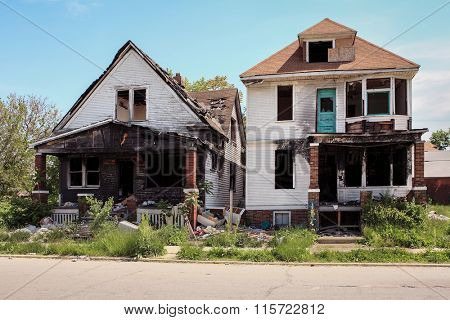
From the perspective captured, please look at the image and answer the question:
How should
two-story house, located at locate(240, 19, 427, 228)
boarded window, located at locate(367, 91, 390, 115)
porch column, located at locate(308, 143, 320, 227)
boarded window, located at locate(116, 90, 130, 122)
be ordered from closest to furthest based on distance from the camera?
porch column, located at locate(308, 143, 320, 227) → two-story house, located at locate(240, 19, 427, 228) → boarded window, located at locate(367, 91, 390, 115) → boarded window, located at locate(116, 90, 130, 122)

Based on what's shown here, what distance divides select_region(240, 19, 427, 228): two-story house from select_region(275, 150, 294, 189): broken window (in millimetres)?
47

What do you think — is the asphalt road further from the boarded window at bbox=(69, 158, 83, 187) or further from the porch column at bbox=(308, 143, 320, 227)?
the boarded window at bbox=(69, 158, 83, 187)

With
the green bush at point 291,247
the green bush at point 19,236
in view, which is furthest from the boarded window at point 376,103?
the green bush at point 19,236

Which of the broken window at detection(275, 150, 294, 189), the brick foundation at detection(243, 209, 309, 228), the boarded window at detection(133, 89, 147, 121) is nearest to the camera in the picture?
the brick foundation at detection(243, 209, 309, 228)

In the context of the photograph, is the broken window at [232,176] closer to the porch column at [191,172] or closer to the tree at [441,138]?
the porch column at [191,172]

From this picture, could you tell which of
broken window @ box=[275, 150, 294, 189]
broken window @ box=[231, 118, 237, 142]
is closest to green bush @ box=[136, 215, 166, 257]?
broken window @ box=[275, 150, 294, 189]

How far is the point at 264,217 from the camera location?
2020 cm

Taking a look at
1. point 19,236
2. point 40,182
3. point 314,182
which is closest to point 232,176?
point 314,182

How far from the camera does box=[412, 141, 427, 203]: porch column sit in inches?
667

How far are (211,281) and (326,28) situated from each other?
16.0 meters

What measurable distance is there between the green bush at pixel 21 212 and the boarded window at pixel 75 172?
2913mm

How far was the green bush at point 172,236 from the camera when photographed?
46.1 ft

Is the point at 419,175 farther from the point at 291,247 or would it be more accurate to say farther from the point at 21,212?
the point at 21,212

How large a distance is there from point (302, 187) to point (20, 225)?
12.4 meters
